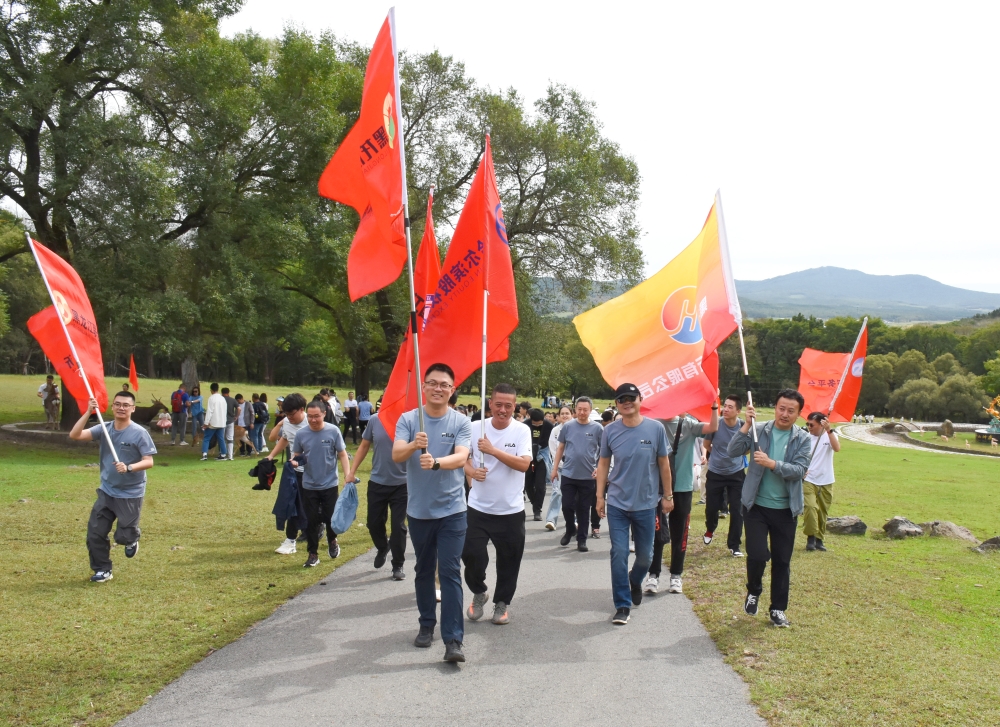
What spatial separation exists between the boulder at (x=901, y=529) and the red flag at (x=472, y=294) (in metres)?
8.30

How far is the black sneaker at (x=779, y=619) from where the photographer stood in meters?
6.88

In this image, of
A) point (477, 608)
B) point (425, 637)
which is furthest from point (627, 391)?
point (425, 637)

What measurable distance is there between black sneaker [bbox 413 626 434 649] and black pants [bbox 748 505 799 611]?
2800mm

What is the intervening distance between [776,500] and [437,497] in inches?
117

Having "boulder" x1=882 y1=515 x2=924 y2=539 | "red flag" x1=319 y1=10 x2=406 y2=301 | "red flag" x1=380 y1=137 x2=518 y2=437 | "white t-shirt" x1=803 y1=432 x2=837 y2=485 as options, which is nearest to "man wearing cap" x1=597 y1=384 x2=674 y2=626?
"red flag" x1=380 y1=137 x2=518 y2=437

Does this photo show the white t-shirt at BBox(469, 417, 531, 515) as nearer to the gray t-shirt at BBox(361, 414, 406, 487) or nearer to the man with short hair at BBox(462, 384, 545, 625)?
the man with short hair at BBox(462, 384, 545, 625)

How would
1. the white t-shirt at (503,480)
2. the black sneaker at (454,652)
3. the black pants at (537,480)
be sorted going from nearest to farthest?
the black sneaker at (454,652)
the white t-shirt at (503,480)
the black pants at (537,480)

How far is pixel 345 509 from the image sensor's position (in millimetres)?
8320

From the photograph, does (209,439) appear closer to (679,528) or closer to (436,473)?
(679,528)

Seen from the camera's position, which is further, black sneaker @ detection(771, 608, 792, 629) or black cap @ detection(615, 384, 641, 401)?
black cap @ detection(615, 384, 641, 401)

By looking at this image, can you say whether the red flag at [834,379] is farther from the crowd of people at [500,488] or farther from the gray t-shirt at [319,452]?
the gray t-shirt at [319,452]

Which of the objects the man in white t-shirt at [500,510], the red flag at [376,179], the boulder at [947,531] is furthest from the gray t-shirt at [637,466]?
the boulder at [947,531]

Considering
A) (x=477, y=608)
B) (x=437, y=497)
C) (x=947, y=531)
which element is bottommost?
(x=947, y=531)

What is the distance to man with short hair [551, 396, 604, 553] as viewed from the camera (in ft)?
33.5
